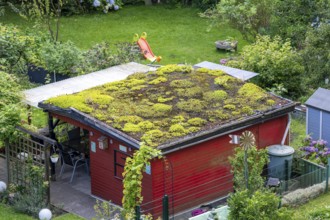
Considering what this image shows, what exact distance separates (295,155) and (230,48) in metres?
13.2

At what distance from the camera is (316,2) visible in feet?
100

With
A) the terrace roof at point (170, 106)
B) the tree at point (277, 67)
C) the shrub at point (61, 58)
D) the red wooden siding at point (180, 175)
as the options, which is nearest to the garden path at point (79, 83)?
the terrace roof at point (170, 106)

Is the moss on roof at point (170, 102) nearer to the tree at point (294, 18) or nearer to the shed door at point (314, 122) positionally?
the shed door at point (314, 122)

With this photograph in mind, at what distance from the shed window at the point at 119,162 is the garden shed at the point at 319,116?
628 centimetres

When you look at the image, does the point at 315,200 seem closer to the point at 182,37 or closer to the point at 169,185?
the point at 169,185

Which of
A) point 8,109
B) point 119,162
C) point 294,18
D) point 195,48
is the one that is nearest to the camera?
point 119,162

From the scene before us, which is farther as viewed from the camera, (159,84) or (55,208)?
(159,84)

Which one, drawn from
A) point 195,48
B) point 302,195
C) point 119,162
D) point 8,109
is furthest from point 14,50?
point 302,195

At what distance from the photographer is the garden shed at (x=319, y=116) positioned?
76.0 ft

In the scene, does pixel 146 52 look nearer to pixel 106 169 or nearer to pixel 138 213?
pixel 106 169

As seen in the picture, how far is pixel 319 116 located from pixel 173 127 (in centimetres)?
530

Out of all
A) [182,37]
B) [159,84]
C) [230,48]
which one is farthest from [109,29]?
[159,84]

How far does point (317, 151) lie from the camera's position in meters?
22.3

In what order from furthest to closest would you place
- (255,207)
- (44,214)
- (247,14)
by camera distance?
(247,14) < (44,214) < (255,207)
